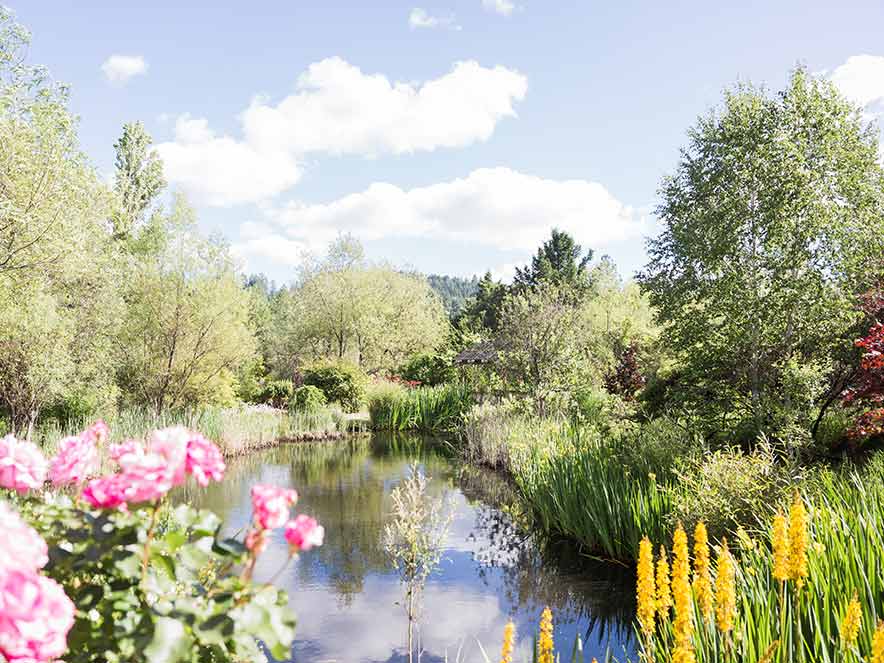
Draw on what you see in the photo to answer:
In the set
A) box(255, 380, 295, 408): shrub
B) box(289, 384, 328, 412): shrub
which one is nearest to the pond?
box(289, 384, 328, 412): shrub

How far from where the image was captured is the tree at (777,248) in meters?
7.77

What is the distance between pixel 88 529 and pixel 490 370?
16.4 m

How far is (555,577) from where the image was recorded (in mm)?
7000

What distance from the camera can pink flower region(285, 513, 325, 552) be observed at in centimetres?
164

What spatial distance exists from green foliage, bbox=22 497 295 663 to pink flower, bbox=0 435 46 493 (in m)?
0.09

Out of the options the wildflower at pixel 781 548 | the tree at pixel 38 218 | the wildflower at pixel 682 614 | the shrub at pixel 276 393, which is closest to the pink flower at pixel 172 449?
the wildflower at pixel 682 614

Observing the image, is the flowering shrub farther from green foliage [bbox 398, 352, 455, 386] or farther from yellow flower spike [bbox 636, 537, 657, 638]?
green foliage [bbox 398, 352, 455, 386]

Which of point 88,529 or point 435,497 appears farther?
point 435,497

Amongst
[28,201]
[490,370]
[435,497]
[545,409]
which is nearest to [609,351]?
[490,370]

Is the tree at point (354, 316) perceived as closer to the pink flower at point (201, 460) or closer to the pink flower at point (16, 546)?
the pink flower at point (201, 460)

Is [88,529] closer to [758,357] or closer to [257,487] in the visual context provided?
[257,487]

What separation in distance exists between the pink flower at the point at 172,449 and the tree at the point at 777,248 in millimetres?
7624

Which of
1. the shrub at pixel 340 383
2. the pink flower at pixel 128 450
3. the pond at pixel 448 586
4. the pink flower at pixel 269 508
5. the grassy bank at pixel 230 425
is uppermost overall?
the pink flower at pixel 128 450

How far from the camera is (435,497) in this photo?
10758 millimetres
